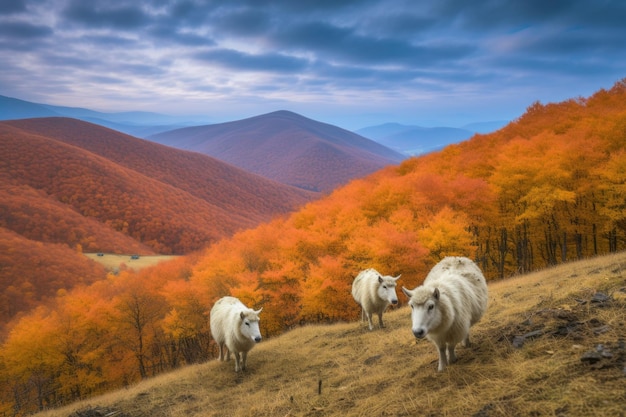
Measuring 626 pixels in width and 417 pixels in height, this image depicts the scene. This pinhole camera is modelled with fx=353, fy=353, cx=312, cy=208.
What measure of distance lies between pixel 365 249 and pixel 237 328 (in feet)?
50.1

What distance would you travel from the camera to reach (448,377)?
647cm

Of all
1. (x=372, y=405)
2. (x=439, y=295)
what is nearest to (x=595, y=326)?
(x=439, y=295)

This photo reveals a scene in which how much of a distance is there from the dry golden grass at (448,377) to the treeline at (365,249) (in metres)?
12.9

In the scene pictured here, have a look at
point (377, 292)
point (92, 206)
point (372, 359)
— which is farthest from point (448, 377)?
point (92, 206)

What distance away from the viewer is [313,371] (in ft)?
36.3

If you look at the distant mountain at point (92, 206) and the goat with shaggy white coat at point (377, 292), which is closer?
the goat with shaggy white coat at point (377, 292)

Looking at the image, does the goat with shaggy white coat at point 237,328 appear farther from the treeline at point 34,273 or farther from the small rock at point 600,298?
the treeline at point 34,273

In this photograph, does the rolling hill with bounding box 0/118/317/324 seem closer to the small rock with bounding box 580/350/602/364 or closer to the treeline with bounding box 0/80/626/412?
the treeline with bounding box 0/80/626/412

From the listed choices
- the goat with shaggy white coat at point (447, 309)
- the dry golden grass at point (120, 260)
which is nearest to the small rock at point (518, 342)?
the goat with shaggy white coat at point (447, 309)

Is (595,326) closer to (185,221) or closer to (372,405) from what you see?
(372,405)

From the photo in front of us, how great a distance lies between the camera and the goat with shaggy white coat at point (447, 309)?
6516mm

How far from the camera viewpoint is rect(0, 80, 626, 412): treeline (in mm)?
25797

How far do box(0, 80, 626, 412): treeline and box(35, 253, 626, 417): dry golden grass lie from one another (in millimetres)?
12935

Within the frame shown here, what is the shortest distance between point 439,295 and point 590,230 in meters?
31.3
